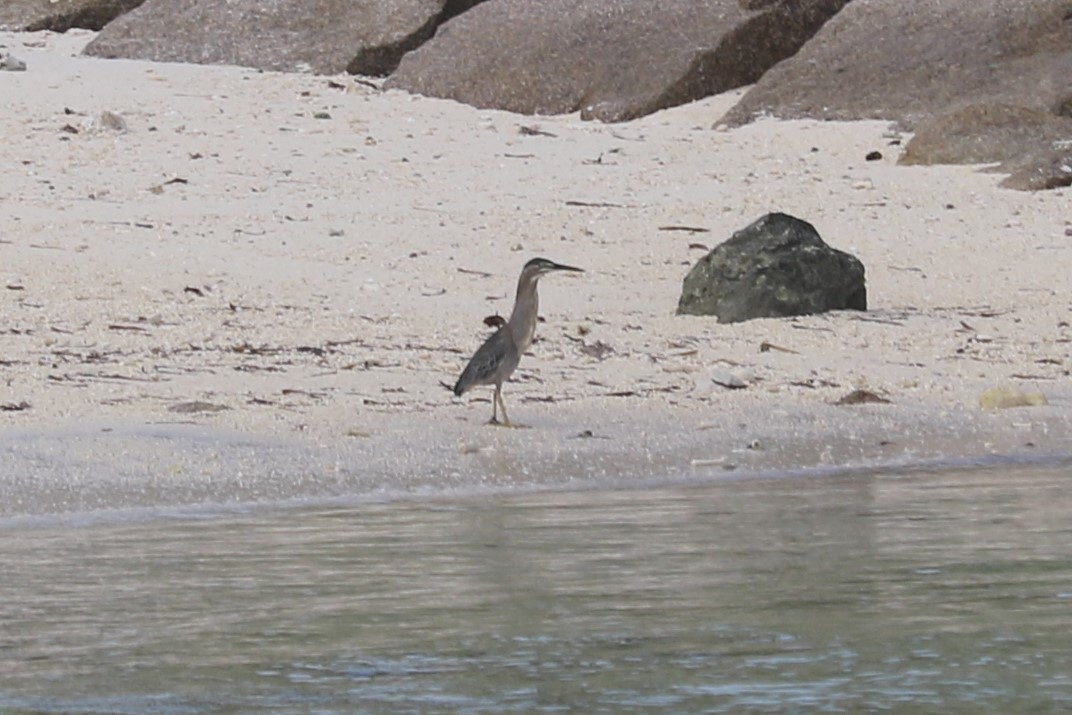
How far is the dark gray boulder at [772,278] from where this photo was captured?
1042 cm

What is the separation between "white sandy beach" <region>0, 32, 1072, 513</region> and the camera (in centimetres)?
793

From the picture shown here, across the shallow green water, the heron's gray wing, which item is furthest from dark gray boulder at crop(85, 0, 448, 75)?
the shallow green water

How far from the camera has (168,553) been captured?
607 cm

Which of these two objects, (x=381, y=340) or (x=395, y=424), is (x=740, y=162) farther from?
(x=395, y=424)

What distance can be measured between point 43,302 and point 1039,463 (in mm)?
4475

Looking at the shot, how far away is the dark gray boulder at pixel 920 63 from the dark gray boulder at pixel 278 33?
3204 millimetres

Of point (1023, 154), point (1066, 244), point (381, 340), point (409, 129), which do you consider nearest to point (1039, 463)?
point (381, 340)

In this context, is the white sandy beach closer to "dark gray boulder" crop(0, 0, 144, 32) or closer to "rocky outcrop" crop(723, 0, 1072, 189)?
"rocky outcrop" crop(723, 0, 1072, 189)

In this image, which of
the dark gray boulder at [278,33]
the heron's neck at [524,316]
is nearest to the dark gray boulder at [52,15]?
the dark gray boulder at [278,33]

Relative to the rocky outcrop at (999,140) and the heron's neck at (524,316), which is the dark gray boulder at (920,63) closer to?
the rocky outcrop at (999,140)

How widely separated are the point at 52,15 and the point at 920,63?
7704mm

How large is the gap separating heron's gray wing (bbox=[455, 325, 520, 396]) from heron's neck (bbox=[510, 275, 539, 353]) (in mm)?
217

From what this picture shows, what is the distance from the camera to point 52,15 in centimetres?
1945

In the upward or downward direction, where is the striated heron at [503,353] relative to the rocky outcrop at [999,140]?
downward
